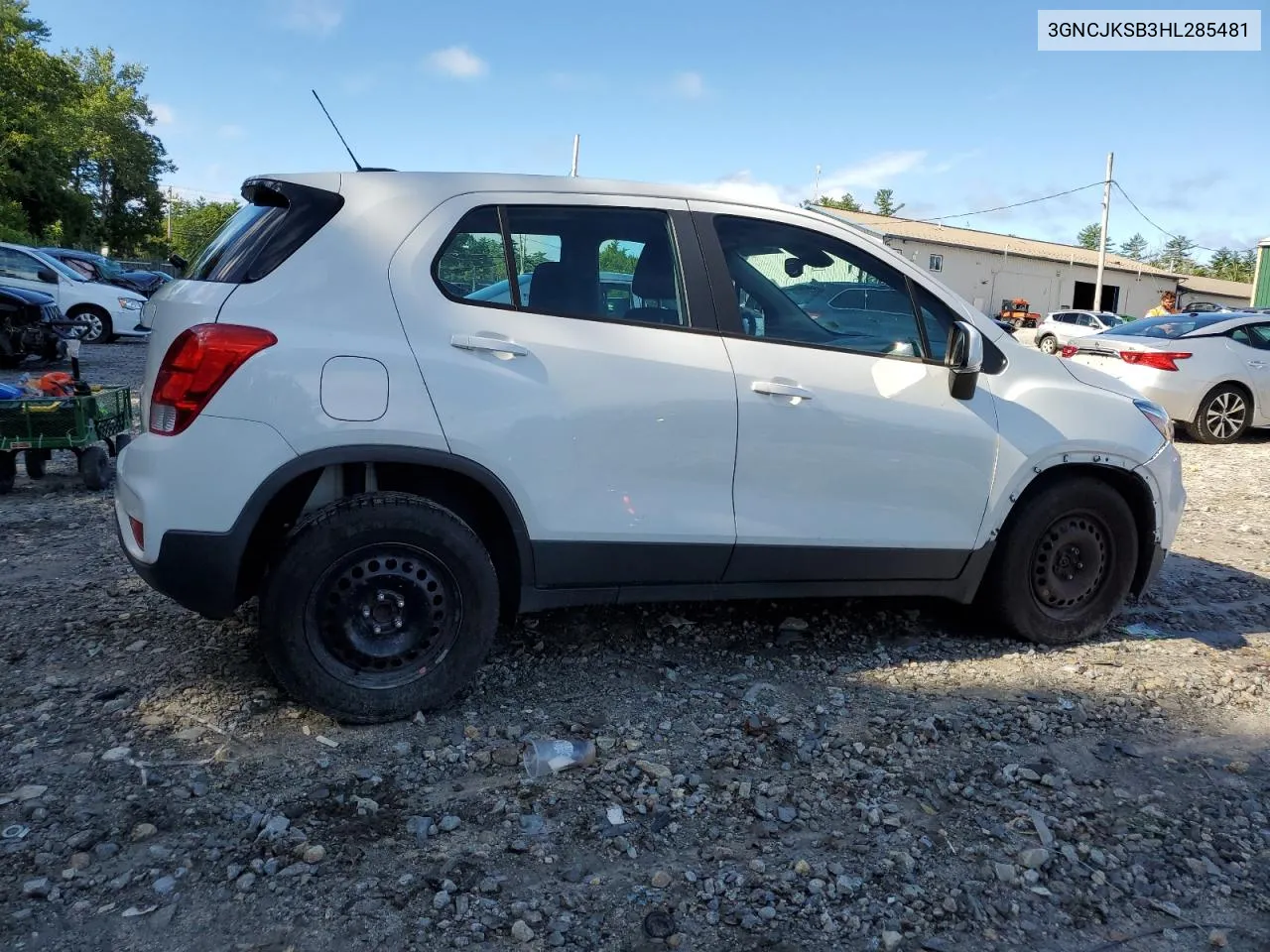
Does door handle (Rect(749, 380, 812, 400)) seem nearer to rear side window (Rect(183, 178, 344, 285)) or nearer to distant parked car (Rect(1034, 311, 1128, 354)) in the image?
rear side window (Rect(183, 178, 344, 285))

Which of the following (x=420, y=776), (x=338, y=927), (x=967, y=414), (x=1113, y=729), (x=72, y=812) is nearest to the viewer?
(x=338, y=927)

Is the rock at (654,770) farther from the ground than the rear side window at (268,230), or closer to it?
closer to it

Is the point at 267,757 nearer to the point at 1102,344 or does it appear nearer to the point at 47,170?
the point at 1102,344

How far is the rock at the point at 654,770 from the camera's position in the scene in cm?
315

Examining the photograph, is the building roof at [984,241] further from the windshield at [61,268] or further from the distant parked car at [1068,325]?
the windshield at [61,268]

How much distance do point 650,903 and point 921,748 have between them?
1292 mm

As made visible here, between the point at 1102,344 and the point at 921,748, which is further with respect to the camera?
the point at 1102,344

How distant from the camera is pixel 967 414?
12.9ft

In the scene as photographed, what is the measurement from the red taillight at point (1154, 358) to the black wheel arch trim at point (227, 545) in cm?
975

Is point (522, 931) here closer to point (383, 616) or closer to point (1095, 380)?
point (383, 616)

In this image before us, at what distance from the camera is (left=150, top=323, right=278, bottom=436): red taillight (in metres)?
3.06

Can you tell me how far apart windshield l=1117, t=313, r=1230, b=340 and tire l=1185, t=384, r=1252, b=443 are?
29.4 inches

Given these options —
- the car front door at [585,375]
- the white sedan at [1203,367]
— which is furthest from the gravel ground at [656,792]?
the white sedan at [1203,367]

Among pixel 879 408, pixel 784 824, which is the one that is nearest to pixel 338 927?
pixel 784 824
